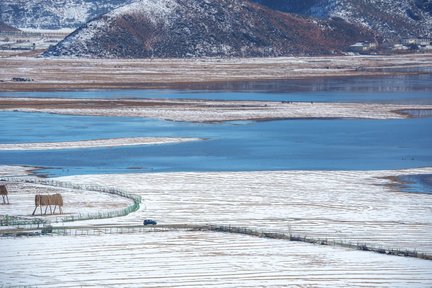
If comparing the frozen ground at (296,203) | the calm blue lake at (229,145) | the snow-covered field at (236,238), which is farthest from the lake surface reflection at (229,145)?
the snow-covered field at (236,238)

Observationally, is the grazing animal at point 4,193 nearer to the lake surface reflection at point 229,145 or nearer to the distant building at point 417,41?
the lake surface reflection at point 229,145

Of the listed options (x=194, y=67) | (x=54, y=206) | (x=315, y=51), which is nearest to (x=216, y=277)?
(x=54, y=206)

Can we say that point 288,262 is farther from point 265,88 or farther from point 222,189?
point 265,88

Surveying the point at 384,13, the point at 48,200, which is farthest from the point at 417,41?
the point at 48,200

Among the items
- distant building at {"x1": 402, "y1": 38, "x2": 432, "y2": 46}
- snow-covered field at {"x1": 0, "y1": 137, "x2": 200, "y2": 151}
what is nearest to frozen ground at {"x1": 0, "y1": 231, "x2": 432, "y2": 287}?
snow-covered field at {"x1": 0, "y1": 137, "x2": 200, "y2": 151}

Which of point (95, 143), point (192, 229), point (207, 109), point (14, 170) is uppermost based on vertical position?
point (192, 229)

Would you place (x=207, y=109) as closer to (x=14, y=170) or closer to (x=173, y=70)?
(x=14, y=170)
